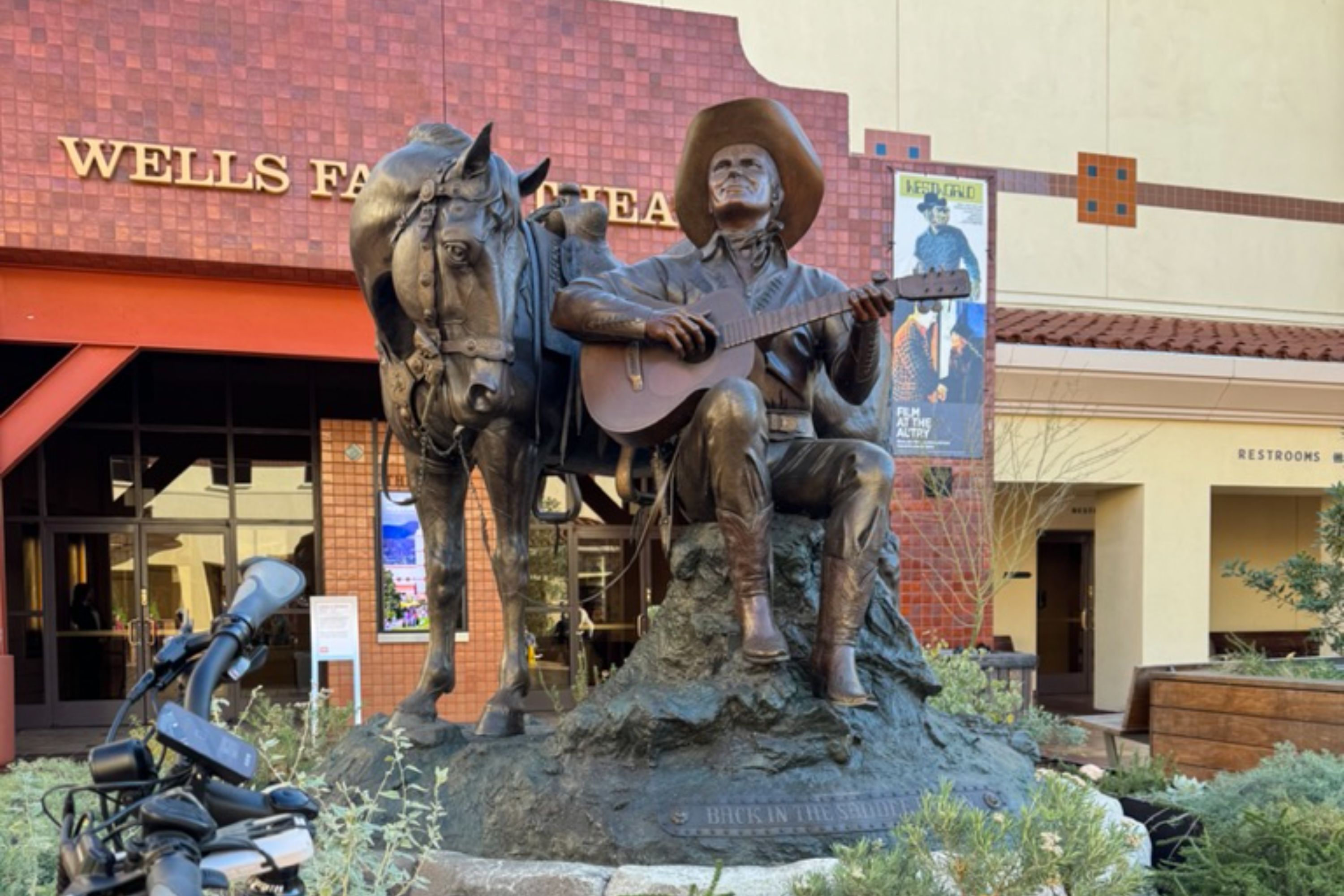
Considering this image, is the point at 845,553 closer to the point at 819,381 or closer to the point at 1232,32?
the point at 819,381

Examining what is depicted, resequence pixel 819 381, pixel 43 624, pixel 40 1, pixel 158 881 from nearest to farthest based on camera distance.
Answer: pixel 158 881 < pixel 819 381 < pixel 40 1 < pixel 43 624

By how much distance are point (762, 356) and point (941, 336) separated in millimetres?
7430

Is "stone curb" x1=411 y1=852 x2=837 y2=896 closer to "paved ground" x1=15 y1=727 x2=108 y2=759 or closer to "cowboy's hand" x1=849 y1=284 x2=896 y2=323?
"cowboy's hand" x1=849 y1=284 x2=896 y2=323

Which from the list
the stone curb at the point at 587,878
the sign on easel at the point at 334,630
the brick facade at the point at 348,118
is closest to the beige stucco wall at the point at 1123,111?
the brick facade at the point at 348,118

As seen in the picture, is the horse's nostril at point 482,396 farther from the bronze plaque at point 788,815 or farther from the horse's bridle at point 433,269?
the bronze plaque at point 788,815

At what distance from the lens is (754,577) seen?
2684 millimetres

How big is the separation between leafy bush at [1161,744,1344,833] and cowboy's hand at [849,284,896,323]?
2033mm

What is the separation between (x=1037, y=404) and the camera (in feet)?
37.2

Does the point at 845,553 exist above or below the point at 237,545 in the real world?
above

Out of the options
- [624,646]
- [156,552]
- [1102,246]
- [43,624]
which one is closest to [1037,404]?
[1102,246]

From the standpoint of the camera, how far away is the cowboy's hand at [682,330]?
2.72m

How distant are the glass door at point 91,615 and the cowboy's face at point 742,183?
10.0m

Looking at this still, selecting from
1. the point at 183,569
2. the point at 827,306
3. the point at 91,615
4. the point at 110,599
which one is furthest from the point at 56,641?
the point at 827,306

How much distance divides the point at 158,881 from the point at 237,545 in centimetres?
1101
